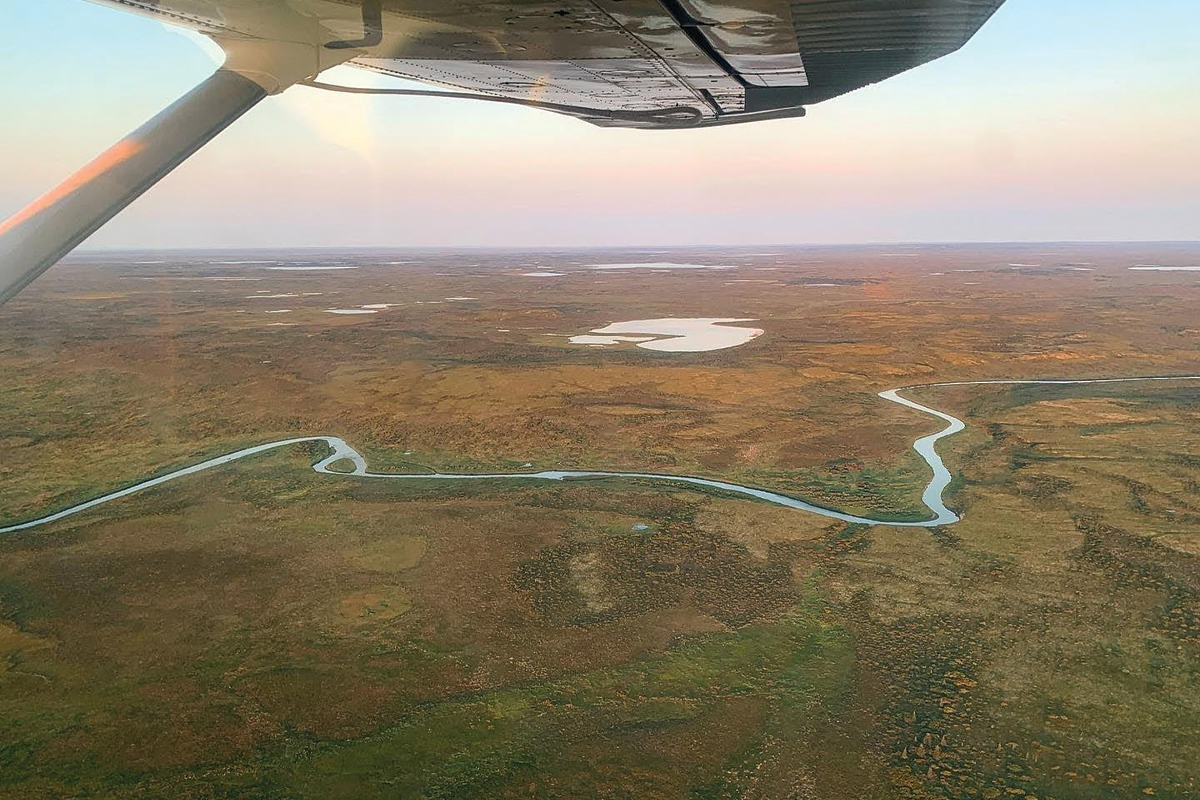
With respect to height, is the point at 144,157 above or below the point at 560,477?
above

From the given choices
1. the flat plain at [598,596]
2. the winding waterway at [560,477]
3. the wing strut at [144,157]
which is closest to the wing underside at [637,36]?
the wing strut at [144,157]

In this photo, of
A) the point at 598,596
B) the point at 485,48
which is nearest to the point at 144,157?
the point at 485,48

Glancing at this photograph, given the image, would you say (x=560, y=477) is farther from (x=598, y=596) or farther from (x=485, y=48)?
(x=485, y=48)

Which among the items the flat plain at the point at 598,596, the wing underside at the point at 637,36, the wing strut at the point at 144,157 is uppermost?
the wing underside at the point at 637,36

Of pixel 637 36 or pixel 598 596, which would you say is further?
pixel 598 596

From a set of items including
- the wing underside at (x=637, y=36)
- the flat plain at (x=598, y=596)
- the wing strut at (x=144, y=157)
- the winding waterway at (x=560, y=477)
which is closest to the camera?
the wing underside at (x=637, y=36)

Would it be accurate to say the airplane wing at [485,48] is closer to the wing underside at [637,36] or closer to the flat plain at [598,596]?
the wing underside at [637,36]

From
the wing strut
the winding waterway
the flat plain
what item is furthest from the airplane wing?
the winding waterway

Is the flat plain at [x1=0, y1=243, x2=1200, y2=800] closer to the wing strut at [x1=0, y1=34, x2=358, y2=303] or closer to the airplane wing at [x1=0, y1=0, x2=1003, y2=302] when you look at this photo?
the airplane wing at [x1=0, y1=0, x2=1003, y2=302]
